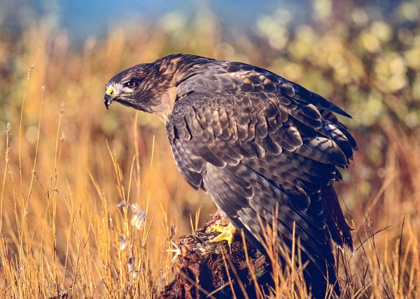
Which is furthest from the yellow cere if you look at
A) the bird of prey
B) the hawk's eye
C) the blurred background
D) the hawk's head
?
the blurred background

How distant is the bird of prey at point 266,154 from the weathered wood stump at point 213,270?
162mm

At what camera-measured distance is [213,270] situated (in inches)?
152

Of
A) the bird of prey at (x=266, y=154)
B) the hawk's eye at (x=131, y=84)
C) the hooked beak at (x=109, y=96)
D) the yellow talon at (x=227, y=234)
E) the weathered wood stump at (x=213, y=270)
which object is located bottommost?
the weathered wood stump at (x=213, y=270)

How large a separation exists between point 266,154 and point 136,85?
1.39 meters

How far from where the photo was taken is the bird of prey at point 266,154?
13.1ft

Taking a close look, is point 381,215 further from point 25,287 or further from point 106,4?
A: point 106,4

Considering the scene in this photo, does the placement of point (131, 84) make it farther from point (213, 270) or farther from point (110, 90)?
point (213, 270)

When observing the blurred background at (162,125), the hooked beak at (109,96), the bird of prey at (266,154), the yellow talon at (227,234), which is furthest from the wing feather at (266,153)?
the blurred background at (162,125)

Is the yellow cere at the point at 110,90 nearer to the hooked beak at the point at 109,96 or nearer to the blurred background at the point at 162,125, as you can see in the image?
the hooked beak at the point at 109,96

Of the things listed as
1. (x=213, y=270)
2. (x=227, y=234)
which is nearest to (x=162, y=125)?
(x=227, y=234)

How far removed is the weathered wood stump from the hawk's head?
4.79 ft

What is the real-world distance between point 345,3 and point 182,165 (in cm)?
697

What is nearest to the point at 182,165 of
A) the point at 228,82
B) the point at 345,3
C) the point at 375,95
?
the point at 228,82

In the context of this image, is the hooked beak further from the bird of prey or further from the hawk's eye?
the bird of prey
